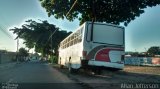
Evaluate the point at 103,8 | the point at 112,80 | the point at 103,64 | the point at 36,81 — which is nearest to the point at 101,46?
the point at 103,64

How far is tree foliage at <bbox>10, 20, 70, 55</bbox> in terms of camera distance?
83.9 metres

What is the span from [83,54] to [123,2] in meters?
10.3

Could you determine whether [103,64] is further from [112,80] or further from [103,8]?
[103,8]

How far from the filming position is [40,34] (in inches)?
3374

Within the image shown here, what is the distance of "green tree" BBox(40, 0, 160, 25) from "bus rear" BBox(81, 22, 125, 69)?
7910 mm

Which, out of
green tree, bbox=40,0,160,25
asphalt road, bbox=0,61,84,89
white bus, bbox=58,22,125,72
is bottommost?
asphalt road, bbox=0,61,84,89

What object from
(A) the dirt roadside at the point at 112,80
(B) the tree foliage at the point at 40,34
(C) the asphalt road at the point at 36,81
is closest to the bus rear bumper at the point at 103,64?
(A) the dirt roadside at the point at 112,80

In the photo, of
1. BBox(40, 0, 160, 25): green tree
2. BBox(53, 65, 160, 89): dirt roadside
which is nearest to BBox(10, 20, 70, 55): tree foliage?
BBox(40, 0, 160, 25): green tree

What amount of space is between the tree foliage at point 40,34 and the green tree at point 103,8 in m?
48.8

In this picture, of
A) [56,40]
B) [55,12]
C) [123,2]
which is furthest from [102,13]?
[56,40]

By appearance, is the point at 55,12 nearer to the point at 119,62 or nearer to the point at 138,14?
the point at 138,14

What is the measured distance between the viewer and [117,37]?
22.8 m

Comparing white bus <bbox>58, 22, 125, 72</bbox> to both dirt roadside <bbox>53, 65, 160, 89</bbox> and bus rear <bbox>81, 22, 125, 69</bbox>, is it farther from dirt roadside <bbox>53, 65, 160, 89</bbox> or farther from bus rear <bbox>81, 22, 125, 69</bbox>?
dirt roadside <bbox>53, 65, 160, 89</bbox>

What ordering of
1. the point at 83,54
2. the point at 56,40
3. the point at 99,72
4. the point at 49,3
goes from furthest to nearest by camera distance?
1. the point at 56,40
2. the point at 49,3
3. the point at 99,72
4. the point at 83,54
